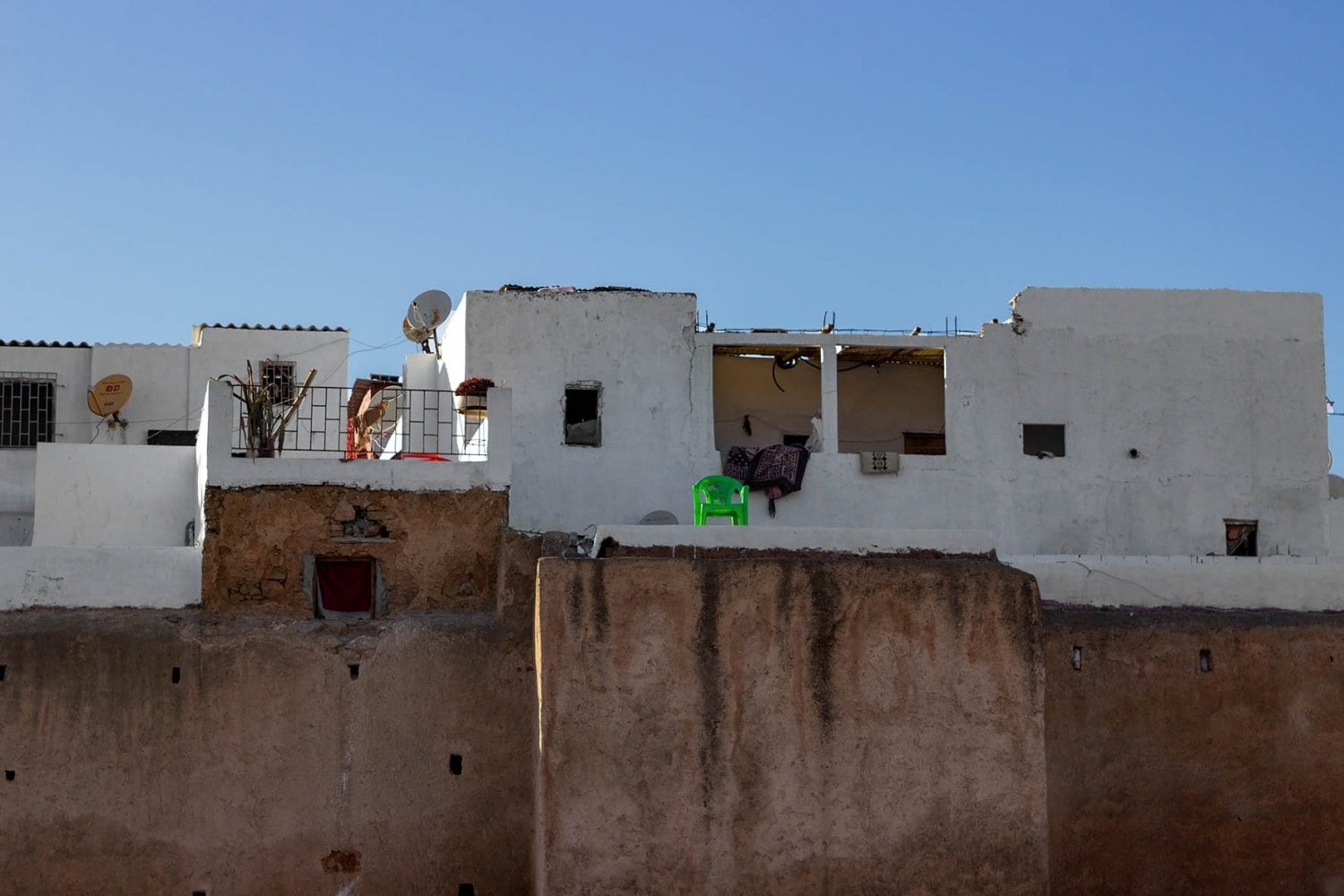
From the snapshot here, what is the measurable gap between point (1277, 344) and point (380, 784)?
11837mm

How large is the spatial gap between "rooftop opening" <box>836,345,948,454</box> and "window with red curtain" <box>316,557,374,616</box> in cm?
751

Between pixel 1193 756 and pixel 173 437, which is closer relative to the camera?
pixel 1193 756

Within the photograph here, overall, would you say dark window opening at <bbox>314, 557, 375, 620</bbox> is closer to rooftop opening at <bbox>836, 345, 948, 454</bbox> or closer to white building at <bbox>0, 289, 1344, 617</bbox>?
white building at <bbox>0, 289, 1344, 617</bbox>

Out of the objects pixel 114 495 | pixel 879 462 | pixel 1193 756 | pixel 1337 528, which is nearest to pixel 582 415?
pixel 879 462

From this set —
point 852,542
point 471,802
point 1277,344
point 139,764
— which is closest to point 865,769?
point 852,542

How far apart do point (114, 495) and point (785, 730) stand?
8.58m

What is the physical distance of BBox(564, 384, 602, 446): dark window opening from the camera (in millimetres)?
19141

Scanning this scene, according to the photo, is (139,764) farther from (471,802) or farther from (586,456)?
(586,456)

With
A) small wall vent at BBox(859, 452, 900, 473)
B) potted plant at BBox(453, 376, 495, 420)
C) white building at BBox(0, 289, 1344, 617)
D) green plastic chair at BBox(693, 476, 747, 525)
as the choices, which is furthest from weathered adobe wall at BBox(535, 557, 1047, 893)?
small wall vent at BBox(859, 452, 900, 473)

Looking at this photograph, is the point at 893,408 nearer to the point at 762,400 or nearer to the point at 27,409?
the point at 762,400

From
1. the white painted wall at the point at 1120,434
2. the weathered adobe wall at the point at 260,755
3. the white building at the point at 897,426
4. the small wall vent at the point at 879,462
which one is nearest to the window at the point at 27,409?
the white building at the point at 897,426

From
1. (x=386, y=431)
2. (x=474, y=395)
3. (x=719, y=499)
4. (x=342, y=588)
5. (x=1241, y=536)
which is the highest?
(x=474, y=395)

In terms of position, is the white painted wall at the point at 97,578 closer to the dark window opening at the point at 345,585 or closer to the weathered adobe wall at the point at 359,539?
the weathered adobe wall at the point at 359,539

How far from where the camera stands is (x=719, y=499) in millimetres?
18391
